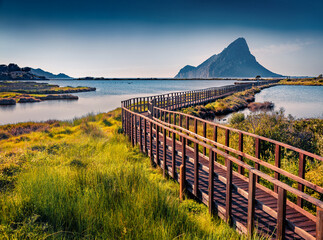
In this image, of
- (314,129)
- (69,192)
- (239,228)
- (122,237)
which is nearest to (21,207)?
(69,192)

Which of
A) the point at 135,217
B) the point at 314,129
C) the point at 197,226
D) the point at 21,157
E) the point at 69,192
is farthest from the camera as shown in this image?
the point at 314,129

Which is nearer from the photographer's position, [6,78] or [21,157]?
[21,157]

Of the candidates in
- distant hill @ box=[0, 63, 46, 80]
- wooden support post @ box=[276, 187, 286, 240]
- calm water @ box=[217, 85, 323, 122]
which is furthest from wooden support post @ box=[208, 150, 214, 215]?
distant hill @ box=[0, 63, 46, 80]

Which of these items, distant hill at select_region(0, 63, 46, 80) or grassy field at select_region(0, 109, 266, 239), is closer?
grassy field at select_region(0, 109, 266, 239)

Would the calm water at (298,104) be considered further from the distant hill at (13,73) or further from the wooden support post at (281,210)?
the distant hill at (13,73)

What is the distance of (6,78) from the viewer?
15700 cm

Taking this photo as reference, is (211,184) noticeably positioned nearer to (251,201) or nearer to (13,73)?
(251,201)

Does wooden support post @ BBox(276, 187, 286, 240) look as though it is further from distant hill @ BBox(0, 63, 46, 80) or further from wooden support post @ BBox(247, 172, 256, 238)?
distant hill @ BBox(0, 63, 46, 80)

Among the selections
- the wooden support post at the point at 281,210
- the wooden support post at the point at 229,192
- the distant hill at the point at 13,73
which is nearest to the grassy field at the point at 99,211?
the wooden support post at the point at 229,192

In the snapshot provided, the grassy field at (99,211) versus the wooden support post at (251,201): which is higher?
the wooden support post at (251,201)

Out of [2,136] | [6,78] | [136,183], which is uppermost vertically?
[6,78]

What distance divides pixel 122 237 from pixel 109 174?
7.13ft

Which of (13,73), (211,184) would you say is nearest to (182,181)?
(211,184)

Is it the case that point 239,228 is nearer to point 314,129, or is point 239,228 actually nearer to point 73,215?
point 73,215
